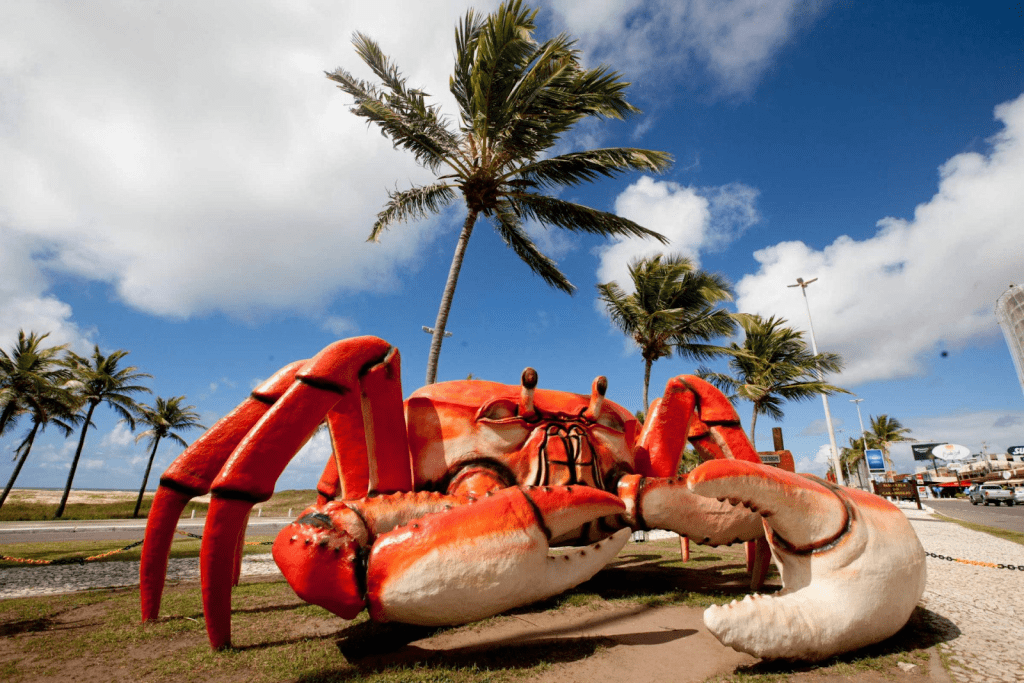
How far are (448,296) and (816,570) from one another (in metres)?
7.22

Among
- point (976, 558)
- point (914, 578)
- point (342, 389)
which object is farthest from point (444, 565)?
point (976, 558)

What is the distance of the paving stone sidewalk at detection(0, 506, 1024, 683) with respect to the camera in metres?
2.34

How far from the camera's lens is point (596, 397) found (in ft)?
10.3

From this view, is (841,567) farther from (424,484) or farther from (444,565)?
(424,484)

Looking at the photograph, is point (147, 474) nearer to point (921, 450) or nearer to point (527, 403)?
point (527, 403)

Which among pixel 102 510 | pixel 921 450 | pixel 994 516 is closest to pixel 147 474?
pixel 102 510

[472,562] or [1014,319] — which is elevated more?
[1014,319]

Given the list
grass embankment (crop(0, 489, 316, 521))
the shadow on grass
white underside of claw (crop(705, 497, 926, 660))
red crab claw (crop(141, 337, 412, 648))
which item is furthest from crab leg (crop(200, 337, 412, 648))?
grass embankment (crop(0, 489, 316, 521))

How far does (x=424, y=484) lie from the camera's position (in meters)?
2.86

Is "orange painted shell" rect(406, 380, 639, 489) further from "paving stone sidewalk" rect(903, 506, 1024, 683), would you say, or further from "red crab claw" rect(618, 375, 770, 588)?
"paving stone sidewalk" rect(903, 506, 1024, 683)

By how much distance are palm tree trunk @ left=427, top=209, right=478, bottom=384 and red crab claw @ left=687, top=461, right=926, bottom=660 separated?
259 inches

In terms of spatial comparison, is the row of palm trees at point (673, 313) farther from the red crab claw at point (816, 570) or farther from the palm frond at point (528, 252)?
the red crab claw at point (816, 570)

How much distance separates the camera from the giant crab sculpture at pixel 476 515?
191 cm

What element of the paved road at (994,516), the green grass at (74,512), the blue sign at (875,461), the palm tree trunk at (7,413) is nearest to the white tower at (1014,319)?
the blue sign at (875,461)
